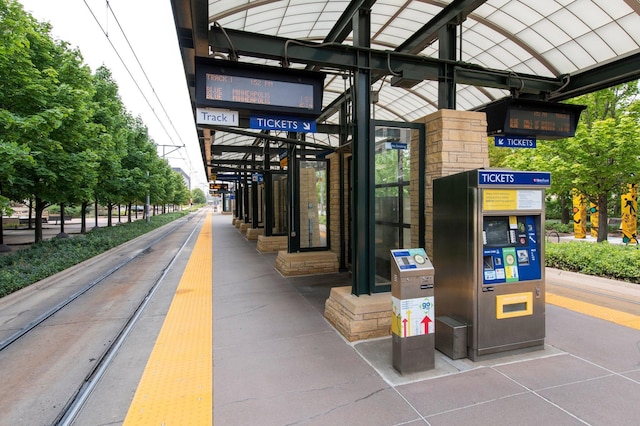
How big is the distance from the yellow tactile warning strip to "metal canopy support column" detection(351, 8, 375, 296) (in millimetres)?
2205

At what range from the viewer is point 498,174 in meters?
3.79

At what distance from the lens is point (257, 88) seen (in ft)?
15.0

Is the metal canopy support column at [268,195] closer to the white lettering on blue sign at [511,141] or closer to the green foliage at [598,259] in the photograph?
the white lettering on blue sign at [511,141]

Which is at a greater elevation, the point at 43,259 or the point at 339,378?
the point at 43,259

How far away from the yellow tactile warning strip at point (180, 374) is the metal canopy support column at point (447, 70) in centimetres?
492

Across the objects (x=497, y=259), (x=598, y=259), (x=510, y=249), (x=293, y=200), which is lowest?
(x=598, y=259)

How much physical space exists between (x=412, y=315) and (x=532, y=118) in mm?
5282

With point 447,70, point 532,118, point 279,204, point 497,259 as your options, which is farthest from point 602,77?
point 279,204

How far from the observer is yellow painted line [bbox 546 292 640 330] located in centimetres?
498

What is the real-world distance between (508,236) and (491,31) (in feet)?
15.6

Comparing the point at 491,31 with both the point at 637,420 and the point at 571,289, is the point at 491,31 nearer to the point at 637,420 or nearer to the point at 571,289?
the point at 571,289

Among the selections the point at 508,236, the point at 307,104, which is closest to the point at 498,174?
the point at 508,236

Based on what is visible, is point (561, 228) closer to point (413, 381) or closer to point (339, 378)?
point (413, 381)

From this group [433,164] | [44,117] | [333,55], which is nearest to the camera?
[333,55]
